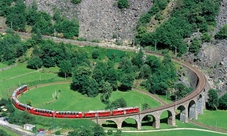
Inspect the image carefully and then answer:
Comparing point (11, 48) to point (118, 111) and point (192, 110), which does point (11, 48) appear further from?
point (192, 110)

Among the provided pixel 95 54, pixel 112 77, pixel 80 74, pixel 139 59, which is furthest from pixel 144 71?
pixel 80 74

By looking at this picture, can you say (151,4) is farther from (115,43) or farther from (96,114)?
(96,114)

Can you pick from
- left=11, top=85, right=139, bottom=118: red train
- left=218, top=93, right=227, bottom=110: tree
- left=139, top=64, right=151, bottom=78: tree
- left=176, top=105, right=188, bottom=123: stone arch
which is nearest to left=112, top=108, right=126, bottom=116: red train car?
left=11, top=85, right=139, bottom=118: red train

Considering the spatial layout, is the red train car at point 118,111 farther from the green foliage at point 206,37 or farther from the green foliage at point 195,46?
the green foliage at point 206,37

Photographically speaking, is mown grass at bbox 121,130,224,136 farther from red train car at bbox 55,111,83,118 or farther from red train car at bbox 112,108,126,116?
red train car at bbox 55,111,83,118

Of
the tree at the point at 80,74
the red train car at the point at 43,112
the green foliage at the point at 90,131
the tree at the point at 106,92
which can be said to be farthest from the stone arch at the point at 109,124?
the tree at the point at 80,74

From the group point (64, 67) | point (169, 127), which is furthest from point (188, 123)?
point (64, 67)

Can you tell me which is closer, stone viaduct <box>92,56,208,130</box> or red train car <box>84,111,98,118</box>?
red train car <box>84,111,98,118</box>
